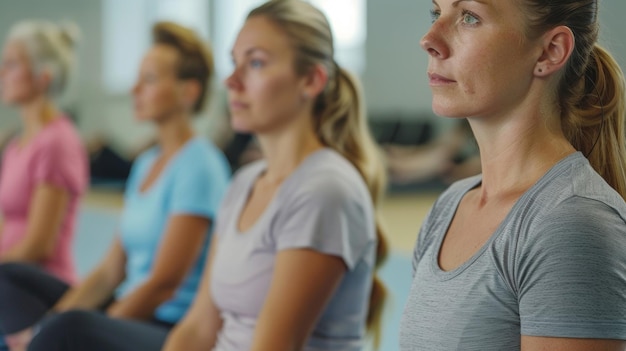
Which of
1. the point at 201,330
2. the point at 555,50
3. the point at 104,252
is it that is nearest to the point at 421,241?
the point at 555,50

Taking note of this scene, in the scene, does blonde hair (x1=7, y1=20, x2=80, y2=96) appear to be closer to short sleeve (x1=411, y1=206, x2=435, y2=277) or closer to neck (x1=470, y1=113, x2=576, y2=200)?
short sleeve (x1=411, y1=206, x2=435, y2=277)

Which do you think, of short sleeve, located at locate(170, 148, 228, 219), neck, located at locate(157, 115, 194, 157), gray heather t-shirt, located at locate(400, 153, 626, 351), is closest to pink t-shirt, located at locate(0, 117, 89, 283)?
neck, located at locate(157, 115, 194, 157)

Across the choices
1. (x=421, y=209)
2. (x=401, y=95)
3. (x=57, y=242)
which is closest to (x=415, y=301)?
(x=57, y=242)

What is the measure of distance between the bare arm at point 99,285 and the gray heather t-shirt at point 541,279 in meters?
1.43

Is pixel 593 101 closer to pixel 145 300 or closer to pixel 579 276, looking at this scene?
pixel 579 276

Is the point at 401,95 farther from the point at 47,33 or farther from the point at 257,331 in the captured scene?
the point at 257,331

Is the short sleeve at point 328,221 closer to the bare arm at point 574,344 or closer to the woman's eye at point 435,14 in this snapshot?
the woman's eye at point 435,14

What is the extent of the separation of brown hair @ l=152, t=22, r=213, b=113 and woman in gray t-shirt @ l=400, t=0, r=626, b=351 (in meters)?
1.38

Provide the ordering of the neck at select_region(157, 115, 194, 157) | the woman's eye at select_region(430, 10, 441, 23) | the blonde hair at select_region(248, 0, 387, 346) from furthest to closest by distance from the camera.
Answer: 1. the neck at select_region(157, 115, 194, 157)
2. the blonde hair at select_region(248, 0, 387, 346)
3. the woman's eye at select_region(430, 10, 441, 23)

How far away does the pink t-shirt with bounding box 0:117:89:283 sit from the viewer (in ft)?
8.63

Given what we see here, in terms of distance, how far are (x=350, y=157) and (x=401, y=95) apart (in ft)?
22.6

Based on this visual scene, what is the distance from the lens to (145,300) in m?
2.17

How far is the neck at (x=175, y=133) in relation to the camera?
243 centimetres

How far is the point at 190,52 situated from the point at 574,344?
1747 mm
